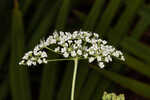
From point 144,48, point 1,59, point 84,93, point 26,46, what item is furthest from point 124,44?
point 1,59

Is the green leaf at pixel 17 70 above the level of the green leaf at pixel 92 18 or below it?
below

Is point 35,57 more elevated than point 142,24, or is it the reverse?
point 142,24

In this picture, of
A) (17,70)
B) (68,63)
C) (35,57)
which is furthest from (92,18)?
(35,57)

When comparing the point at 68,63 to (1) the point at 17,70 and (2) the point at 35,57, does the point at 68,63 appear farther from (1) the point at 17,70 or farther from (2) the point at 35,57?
(2) the point at 35,57

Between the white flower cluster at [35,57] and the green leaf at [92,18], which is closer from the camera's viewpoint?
the white flower cluster at [35,57]

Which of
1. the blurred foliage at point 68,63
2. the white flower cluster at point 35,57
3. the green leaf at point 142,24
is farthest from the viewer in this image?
the green leaf at point 142,24

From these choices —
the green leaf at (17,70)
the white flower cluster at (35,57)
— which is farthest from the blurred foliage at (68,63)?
the white flower cluster at (35,57)

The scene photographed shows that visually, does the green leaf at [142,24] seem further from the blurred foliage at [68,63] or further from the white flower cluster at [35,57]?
the white flower cluster at [35,57]
